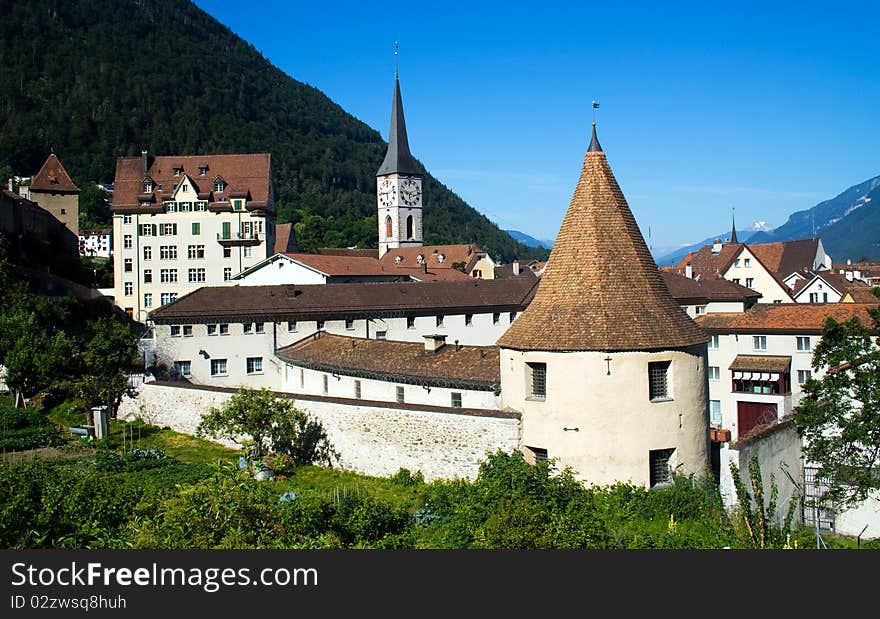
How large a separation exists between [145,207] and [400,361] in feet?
144

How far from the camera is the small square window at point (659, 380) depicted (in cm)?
2416

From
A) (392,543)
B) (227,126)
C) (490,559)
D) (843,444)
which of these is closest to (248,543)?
(392,543)

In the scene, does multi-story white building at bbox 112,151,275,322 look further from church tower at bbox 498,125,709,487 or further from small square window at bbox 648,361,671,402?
small square window at bbox 648,361,671,402

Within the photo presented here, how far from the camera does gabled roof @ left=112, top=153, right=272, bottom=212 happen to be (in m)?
71.9

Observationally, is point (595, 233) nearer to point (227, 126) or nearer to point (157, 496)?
point (157, 496)

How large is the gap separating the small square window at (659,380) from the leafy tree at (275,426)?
39.3 ft

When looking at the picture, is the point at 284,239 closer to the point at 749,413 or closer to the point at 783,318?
the point at 783,318

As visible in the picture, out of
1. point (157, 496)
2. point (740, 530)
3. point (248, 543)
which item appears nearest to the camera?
point (248, 543)

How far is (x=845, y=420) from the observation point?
91.2ft

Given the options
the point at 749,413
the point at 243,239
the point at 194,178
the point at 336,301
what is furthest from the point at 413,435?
the point at 194,178

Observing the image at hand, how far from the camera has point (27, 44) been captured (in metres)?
179

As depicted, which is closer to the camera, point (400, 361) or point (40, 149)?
point (400, 361)

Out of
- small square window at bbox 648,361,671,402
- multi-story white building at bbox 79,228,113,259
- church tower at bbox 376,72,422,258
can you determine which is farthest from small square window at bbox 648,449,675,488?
church tower at bbox 376,72,422,258

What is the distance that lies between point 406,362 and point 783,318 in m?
23.0
